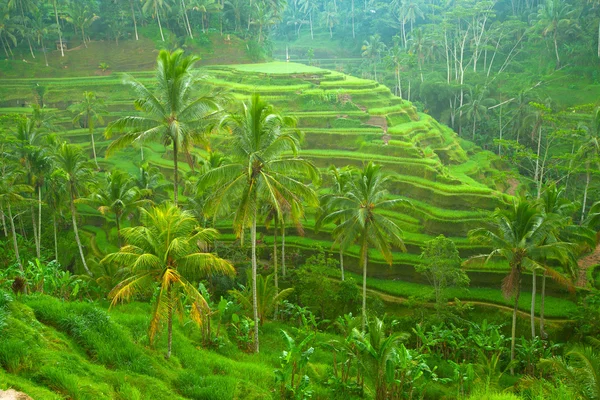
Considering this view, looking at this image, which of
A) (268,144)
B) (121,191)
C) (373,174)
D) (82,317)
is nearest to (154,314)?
(82,317)

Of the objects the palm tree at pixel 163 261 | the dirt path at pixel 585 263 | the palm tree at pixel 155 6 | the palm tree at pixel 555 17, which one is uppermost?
the palm tree at pixel 155 6

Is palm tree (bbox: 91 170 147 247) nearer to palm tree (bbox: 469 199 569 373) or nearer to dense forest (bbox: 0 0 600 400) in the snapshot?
dense forest (bbox: 0 0 600 400)

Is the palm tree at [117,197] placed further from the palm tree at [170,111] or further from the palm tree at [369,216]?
the palm tree at [369,216]

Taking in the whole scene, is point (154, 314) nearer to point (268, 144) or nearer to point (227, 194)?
point (227, 194)

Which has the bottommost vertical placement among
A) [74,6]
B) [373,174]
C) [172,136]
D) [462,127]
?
[462,127]

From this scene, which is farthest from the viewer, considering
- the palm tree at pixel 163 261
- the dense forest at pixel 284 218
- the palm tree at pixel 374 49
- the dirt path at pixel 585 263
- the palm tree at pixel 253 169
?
the palm tree at pixel 374 49

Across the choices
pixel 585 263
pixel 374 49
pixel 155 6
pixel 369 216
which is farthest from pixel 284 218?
pixel 374 49

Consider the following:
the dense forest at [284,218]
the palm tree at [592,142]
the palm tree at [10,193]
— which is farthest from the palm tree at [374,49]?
the palm tree at [10,193]
